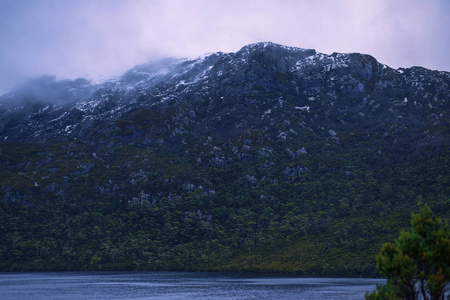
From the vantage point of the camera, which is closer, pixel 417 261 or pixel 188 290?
pixel 417 261

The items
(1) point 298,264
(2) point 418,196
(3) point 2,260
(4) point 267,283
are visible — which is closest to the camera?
(4) point 267,283

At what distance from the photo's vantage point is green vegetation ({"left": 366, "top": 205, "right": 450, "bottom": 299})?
119ft

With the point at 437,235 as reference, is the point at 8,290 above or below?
below

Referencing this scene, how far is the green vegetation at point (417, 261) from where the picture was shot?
36188mm

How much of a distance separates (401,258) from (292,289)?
85613mm

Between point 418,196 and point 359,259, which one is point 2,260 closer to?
point 359,259

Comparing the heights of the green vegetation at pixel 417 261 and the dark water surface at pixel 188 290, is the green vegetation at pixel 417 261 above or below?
above

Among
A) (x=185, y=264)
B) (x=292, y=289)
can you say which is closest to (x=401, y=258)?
(x=292, y=289)

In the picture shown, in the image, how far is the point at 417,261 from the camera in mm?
38250

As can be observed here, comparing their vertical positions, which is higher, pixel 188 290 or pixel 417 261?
pixel 417 261

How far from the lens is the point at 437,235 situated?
37125mm

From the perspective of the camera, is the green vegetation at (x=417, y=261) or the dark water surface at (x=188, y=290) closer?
the green vegetation at (x=417, y=261)

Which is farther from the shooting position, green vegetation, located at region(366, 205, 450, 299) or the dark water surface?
the dark water surface

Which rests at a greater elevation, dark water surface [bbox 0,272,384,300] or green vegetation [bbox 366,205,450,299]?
green vegetation [bbox 366,205,450,299]
